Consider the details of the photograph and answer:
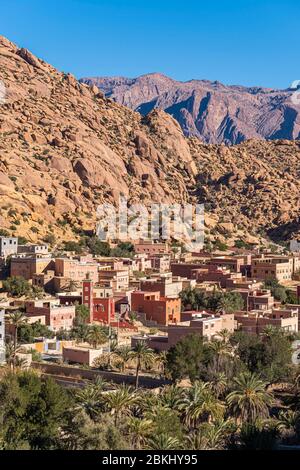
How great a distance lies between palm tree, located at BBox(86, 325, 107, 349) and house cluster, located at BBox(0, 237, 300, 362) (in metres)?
1.55

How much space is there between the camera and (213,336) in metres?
42.4

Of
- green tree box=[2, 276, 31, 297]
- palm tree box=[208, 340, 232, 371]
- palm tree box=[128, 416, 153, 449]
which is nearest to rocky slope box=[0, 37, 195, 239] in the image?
green tree box=[2, 276, 31, 297]

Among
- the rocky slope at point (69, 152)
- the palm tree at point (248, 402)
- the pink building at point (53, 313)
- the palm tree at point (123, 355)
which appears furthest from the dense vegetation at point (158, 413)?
the rocky slope at point (69, 152)

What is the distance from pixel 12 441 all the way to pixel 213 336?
1825 centimetres

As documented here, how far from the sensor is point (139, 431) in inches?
987

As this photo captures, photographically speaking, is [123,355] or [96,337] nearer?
[123,355]

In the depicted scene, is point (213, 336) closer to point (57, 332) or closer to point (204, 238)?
point (57, 332)

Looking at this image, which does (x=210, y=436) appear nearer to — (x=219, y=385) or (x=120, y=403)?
(x=120, y=403)

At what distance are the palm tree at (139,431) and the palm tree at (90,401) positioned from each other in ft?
7.75

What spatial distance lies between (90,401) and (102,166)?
66962mm

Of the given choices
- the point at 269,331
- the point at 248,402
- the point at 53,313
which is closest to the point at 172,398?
the point at 248,402

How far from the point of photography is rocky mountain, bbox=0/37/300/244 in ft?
263

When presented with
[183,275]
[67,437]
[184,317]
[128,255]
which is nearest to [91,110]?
[128,255]

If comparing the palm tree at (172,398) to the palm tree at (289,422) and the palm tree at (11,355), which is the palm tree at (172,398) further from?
the palm tree at (11,355)
